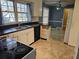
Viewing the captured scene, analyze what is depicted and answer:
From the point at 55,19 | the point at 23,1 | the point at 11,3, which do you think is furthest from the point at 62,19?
the point at 11,3

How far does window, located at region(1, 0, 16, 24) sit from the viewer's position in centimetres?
301

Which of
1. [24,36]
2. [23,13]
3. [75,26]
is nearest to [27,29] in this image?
[24,36]

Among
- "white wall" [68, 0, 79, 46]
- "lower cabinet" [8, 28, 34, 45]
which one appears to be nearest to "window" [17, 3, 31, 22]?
"lower cabinet" [8, 28, 34, 45]

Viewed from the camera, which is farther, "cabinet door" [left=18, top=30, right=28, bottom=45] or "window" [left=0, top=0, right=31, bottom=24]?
"window" [left=0, top=0, right=31, bottom=24]

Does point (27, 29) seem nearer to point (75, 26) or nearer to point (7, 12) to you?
point (7, 12)

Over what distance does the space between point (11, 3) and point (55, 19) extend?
19.4 feet

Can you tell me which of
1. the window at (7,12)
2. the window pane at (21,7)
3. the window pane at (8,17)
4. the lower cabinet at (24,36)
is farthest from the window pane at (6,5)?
the lower cabinet at (24,36)

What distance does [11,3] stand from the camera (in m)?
3.23

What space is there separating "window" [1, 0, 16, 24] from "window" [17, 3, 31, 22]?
1.13ft

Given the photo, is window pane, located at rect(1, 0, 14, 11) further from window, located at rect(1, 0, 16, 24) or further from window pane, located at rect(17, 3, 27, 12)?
window pane, located at rect(17, 3, 27, 12)

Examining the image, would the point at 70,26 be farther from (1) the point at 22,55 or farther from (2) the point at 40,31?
(1) the point at 22,55

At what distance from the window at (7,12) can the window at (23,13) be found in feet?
1.13

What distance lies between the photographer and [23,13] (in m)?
3.93

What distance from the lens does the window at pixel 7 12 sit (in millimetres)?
3009
